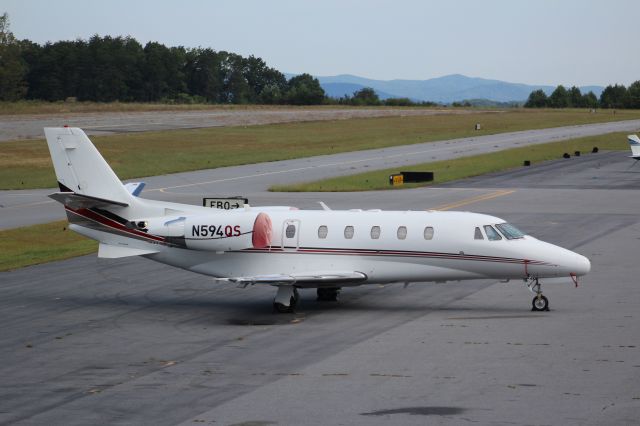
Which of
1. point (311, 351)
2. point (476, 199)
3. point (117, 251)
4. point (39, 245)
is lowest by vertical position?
point (39, 245)

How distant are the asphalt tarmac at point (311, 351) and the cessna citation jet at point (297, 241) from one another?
1130 mm

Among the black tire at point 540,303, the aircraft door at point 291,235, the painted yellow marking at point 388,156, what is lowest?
the black tire at point 540,303

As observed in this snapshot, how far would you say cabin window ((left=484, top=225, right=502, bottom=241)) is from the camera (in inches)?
1180

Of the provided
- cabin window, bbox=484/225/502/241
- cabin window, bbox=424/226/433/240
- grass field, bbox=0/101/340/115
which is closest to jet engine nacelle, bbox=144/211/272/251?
cabin window, bbox=424/226/433/240

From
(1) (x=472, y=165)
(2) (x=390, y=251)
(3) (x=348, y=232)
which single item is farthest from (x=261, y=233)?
(1) (x=472, y=165)

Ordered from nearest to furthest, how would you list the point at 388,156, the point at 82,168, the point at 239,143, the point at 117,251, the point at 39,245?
the point at 117,251, the point at 82,168, the point at 39,245, the point at 388,156, the point at 239,143

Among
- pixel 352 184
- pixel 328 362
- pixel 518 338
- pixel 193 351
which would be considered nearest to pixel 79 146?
pixel 193 351

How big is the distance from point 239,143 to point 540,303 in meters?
80.8

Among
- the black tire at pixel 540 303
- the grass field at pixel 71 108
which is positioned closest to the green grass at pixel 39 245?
the black tire at pixel 540 303

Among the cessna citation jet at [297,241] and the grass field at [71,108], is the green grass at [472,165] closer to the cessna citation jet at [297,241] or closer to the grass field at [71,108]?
the cessna citation jet at [297,241]

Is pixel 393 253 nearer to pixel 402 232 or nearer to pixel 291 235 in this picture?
pixel 402 232

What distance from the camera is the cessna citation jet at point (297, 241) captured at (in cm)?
2989

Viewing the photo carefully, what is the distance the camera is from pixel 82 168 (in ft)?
109

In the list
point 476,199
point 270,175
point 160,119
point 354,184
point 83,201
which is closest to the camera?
point 83,201
